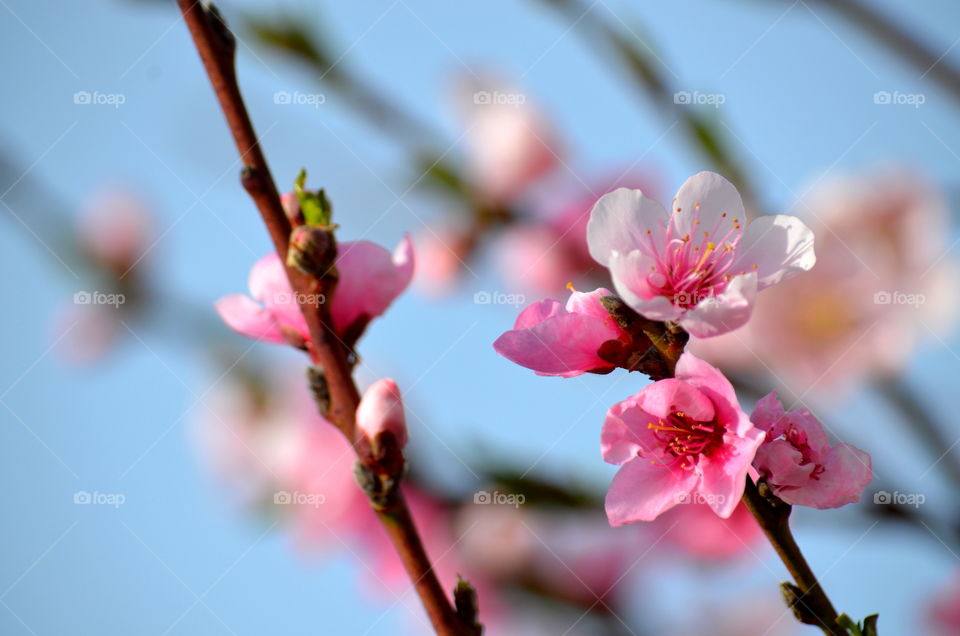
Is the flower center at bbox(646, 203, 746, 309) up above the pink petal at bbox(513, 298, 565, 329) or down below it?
above

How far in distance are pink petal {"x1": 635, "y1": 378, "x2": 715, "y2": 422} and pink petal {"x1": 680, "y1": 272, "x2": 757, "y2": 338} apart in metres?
0.04

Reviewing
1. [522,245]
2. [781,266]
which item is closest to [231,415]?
[522,245]

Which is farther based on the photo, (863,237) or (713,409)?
(863,237)

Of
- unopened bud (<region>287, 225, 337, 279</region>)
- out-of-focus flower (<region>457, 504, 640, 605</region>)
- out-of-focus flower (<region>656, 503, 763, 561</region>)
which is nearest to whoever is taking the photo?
unopened bud (<region>287, 225, 337, 279</region>)

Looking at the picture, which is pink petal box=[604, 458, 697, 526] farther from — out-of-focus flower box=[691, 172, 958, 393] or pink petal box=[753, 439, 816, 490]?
out-of-focus flower box=[691, 172, 958, 393]

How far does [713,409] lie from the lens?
67 centimetres

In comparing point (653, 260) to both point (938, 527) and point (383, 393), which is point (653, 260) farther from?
point (938, 527)

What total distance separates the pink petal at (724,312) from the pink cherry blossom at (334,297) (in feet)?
→ 1.04

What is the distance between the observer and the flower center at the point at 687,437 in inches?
26.7

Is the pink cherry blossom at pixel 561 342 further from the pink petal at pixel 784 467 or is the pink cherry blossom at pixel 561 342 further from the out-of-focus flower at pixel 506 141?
the out-of-focus flower at pixel 506 141

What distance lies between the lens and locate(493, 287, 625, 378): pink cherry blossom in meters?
0.63

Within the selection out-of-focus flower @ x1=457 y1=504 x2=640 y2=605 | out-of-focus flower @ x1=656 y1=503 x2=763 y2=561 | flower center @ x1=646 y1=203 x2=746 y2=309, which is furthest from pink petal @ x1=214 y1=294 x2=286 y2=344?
out-of-focus flower @ x1=656 y1=503 x2=763 y2=561

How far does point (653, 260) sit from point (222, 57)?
37 cm

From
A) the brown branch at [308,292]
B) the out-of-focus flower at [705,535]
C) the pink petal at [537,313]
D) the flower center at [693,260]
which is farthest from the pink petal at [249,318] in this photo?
the out-of-focus flower at [705,535]
